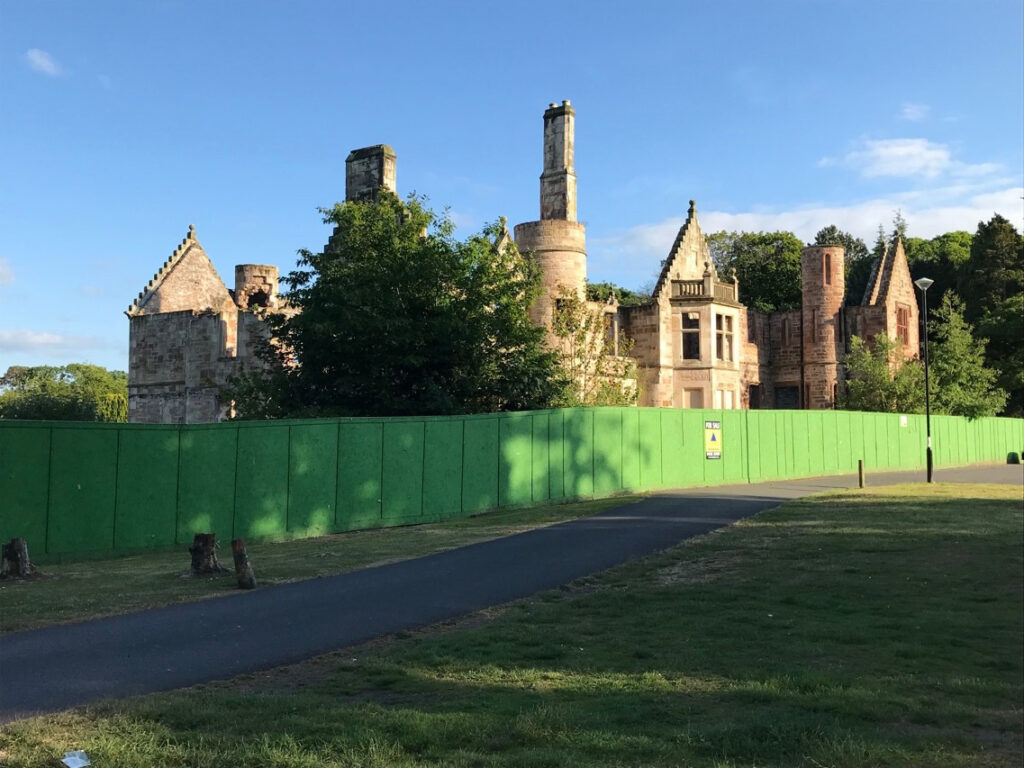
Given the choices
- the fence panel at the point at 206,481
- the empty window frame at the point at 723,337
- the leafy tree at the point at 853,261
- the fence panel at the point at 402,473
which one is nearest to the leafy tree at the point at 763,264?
the leafy tree at the point at 853,261

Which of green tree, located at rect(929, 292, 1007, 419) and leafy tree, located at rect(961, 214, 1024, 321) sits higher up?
leafy tree, located at rect(961, 214, 1024, 321)

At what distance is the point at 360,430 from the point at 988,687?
1309cm

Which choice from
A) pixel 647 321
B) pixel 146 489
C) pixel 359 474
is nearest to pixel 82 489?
pixel 146 489

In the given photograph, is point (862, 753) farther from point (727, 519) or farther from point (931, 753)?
point (727, 519)

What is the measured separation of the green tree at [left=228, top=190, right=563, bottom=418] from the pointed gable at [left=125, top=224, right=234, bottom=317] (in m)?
24.9

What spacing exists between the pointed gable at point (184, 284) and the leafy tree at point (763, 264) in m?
35.8

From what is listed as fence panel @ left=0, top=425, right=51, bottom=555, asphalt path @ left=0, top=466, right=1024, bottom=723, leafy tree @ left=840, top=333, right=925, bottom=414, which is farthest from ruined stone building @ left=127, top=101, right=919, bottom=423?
asphalt path @ left=0, top=466, right=1024, bottom=723

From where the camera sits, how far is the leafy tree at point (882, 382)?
43.5m

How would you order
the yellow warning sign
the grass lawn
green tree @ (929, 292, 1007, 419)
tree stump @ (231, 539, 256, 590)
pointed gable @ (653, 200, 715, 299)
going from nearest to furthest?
1. the grass lawn
2. tree stump @ (231, 539, 256, 590)
3. the yellow warning sign
4. pointed gable @ (653, 200, 715, 299)
5. green tree @ (929, 292, 1007, 419)

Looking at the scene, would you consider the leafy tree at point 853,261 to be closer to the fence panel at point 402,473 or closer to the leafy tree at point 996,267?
the leafy tree at point 996,267

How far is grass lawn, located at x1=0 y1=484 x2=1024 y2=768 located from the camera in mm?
5301

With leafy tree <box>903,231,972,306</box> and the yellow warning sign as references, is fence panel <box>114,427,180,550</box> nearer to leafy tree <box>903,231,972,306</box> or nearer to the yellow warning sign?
the yellow warning sign

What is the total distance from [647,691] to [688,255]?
39584 mm

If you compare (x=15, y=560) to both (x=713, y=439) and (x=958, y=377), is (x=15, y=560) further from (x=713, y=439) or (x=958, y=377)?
(x=958, y=377)
